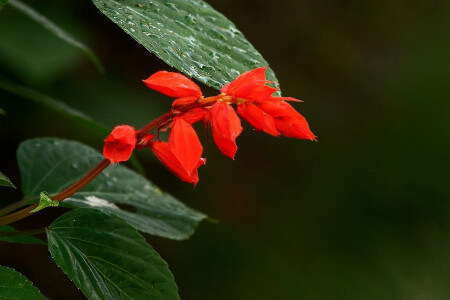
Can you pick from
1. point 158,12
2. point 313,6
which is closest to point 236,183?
point 313,6

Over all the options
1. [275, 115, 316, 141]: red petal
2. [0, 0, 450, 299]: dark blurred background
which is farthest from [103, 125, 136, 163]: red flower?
[0, 0, 450, 299]: dark blurred background

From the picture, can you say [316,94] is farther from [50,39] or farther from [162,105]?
[50,39]

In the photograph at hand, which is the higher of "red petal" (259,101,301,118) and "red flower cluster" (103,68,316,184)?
"red petal" (259,101,301,118)

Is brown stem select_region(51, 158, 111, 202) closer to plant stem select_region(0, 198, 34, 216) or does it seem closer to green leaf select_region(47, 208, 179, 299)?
green leaf select_region(47, 208, 179, 299)

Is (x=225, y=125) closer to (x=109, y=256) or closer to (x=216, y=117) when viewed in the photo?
(x=216, y=117)

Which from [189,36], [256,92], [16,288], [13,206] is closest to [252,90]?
[256,92]

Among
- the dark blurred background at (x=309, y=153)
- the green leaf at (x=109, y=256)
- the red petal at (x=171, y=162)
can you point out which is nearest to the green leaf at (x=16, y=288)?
the green leaf at (x=109, y=256)

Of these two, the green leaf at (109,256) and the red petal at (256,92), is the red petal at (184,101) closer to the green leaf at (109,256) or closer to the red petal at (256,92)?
the red petal at (256,92)
